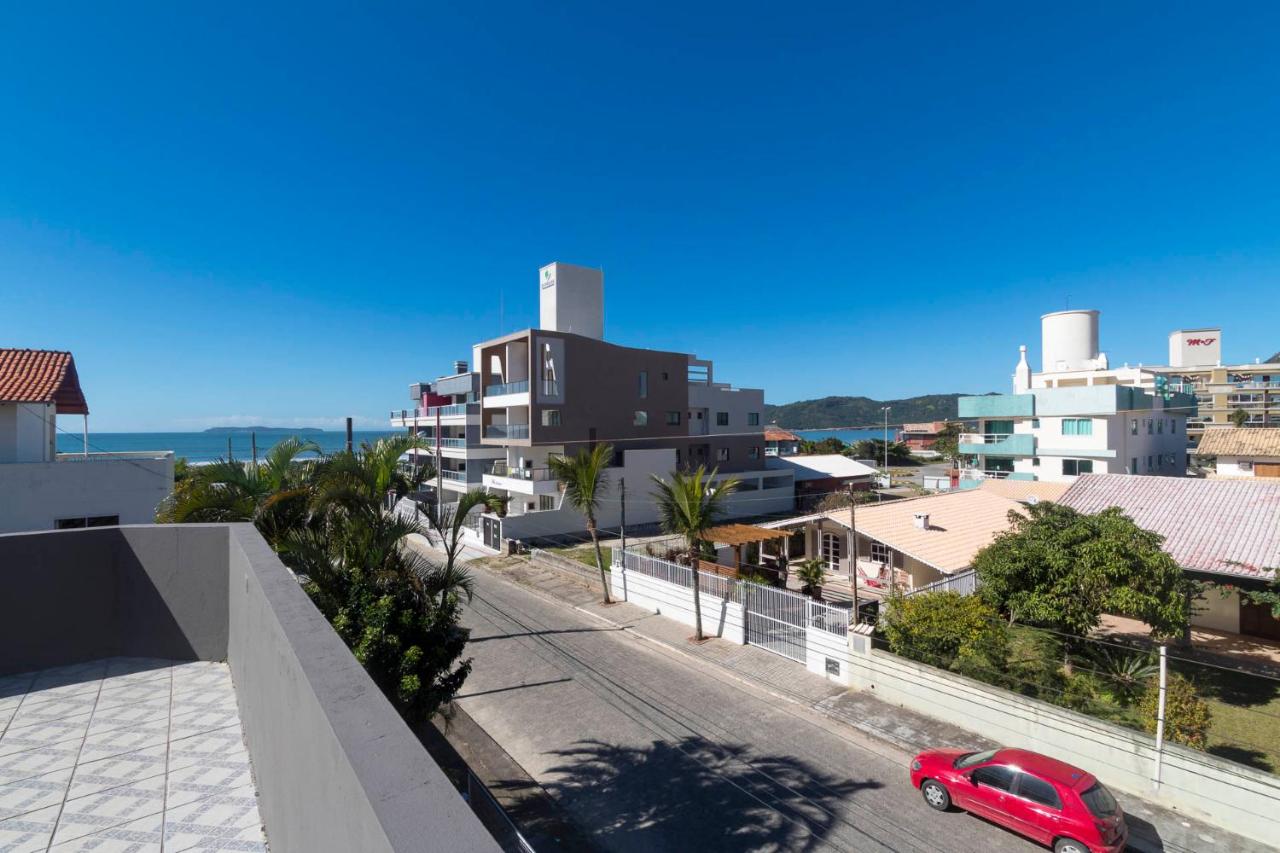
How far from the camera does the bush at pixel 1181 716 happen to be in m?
9.46

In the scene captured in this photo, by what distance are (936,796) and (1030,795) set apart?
138cm

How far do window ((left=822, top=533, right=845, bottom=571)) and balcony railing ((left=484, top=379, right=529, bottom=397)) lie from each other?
17771 millimetres

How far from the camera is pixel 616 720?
12664 mm

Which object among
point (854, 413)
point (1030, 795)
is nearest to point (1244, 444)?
point (1030, 795)

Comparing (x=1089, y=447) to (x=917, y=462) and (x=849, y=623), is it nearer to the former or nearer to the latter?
(x=849, y=623)

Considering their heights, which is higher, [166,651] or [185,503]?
[185,503]

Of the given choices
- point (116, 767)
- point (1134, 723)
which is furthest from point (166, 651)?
point (1134, 723)

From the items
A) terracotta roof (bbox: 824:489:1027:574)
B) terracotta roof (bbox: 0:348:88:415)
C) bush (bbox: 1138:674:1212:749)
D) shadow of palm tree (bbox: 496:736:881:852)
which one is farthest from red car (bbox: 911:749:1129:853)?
terracotta roof (bbox: 0:348:88:415)

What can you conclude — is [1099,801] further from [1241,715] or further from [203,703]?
[203,703]

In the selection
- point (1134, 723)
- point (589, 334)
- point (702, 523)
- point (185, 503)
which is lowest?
point (1134, 723)

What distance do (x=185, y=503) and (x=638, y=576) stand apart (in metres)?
13.8

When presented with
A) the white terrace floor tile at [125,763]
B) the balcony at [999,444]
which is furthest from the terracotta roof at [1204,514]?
the white terrace floor tile at [125,763]

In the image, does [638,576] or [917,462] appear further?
[917,462]

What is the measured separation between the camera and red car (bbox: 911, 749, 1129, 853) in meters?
8.16
